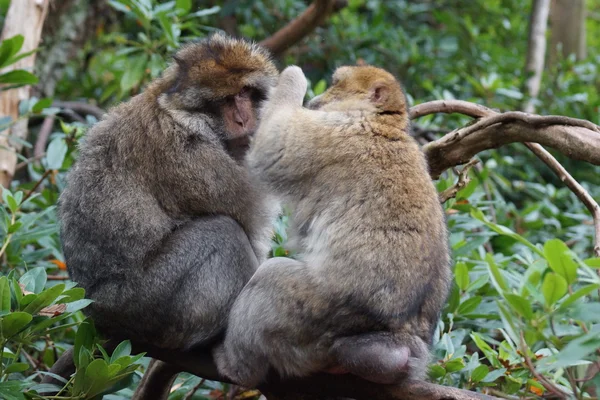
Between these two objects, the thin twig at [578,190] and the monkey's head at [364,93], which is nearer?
the thin twig at [578,190]

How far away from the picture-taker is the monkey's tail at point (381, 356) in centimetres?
308

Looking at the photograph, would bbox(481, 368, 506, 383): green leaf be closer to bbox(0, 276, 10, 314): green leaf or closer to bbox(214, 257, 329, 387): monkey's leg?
bbox(214, 257, 329, 387): monkey's leg

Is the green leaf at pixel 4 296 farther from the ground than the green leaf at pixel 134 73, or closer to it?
closer to it

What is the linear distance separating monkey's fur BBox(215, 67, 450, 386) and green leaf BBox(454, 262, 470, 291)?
653 mm

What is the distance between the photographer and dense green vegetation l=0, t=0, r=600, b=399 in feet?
9.26

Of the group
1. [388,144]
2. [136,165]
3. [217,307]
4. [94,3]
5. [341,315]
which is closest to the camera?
[341,315]

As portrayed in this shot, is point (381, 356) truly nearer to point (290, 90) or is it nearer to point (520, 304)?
point (520, 304)

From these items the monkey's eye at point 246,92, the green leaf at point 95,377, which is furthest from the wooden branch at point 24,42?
the green leaf at point 95,377

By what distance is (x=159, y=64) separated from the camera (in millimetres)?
6191

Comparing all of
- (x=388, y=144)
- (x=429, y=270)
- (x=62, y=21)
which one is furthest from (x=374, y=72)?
(x=62, y=21)

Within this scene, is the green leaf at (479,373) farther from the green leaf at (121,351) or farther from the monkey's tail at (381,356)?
the green leaf at (121,351)

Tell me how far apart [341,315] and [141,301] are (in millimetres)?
1191

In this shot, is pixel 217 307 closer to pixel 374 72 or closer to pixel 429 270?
pixel 429 270

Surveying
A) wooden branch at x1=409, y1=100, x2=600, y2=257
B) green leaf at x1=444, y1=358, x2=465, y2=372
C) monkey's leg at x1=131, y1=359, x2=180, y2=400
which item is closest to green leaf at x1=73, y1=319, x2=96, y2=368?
monkey's leg at x1=131, y1=359, x2=180, y2=400
